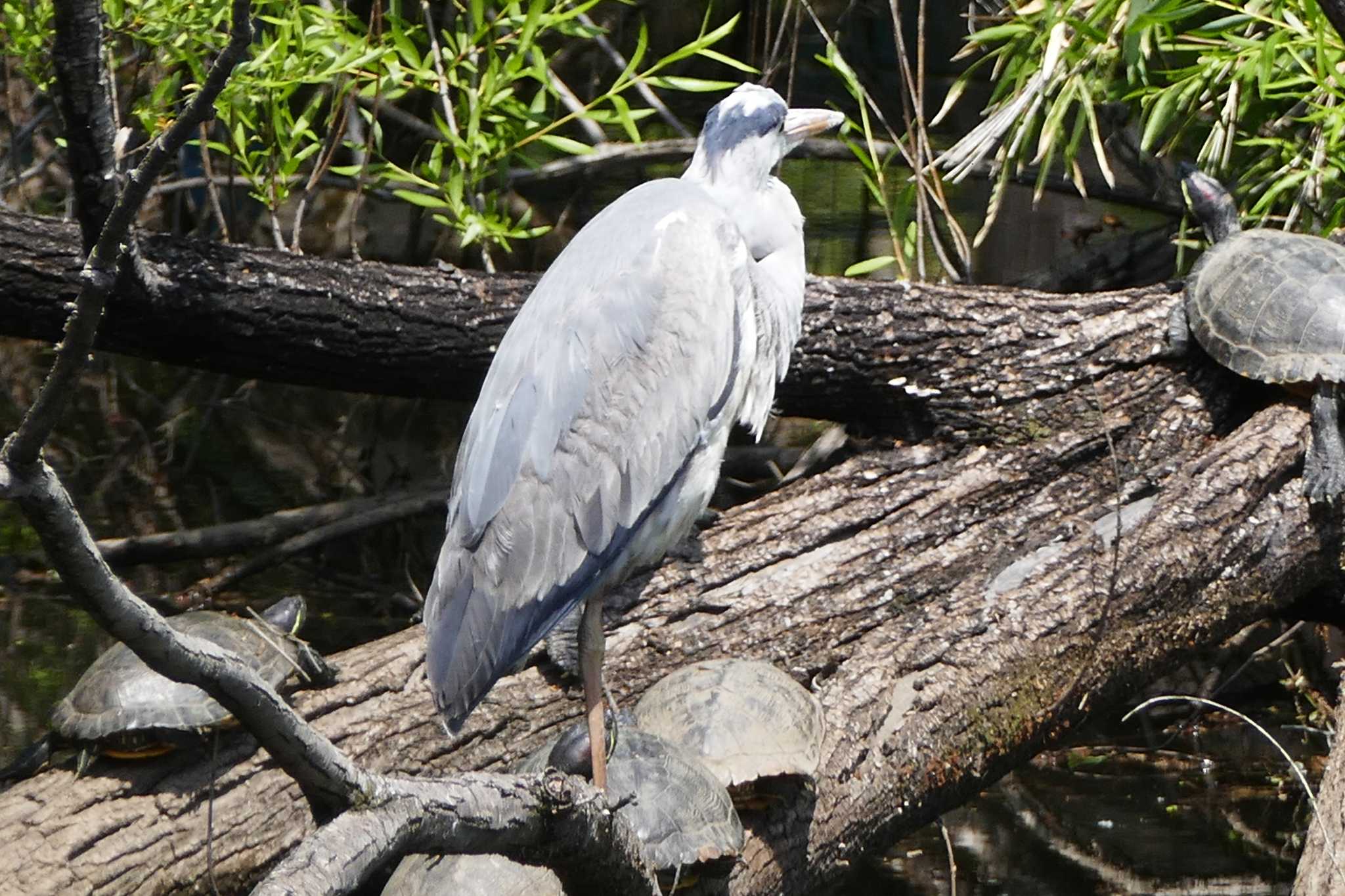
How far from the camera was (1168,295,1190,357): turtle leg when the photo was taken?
3.98 m

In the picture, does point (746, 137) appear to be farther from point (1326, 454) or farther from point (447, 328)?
point (1326, 454)

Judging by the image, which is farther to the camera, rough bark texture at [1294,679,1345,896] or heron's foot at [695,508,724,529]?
heron's foot at [695,508,724,529]

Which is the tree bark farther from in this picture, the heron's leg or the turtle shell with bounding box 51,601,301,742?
the heron's leg

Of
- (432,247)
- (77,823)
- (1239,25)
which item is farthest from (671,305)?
(432,247)

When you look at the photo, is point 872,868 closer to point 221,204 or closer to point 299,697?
point 299,697

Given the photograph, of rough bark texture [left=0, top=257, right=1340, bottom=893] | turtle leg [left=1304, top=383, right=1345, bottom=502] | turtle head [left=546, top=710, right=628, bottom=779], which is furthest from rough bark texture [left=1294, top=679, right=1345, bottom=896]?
turtle head [left=546, top=710, right=628, bottom=779]

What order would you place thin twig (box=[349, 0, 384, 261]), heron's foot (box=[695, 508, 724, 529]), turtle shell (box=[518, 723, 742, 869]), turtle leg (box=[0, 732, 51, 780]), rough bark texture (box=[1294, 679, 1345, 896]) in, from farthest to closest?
thin twig (box=[349, 0, 384, 261]), heron's foot (box=[695, 508, 724, 529]), turtle leg (box=[0, 732, 51, 780]), turtle shell (box=[518, 723, 742, 869]), rough bark texture (box=[1294, 679, 1345, 896])

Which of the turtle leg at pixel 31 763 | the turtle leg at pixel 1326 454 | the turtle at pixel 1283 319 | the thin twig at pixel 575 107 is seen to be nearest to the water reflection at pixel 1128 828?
the turtle leg at pixel 1326 454

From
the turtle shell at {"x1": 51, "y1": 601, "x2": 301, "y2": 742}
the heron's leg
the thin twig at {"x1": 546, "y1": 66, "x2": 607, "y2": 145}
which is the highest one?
the thin twig at {"x1": 546, "y1": 66, "x2": 607, "y2": 145}

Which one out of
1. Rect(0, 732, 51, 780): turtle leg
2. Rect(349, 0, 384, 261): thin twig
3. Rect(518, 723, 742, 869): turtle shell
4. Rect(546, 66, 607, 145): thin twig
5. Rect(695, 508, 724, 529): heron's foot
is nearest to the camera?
Rect(518, 723, 742, 869): turtle shell

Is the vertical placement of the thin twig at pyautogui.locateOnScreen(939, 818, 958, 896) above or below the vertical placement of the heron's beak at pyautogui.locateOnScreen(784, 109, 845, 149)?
below

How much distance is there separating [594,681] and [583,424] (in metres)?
0.51

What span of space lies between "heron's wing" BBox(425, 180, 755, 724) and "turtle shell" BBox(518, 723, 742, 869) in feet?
1.02

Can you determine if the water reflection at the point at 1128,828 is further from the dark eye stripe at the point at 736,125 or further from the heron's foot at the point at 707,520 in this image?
the dark eye stripe at the point at 736,125
